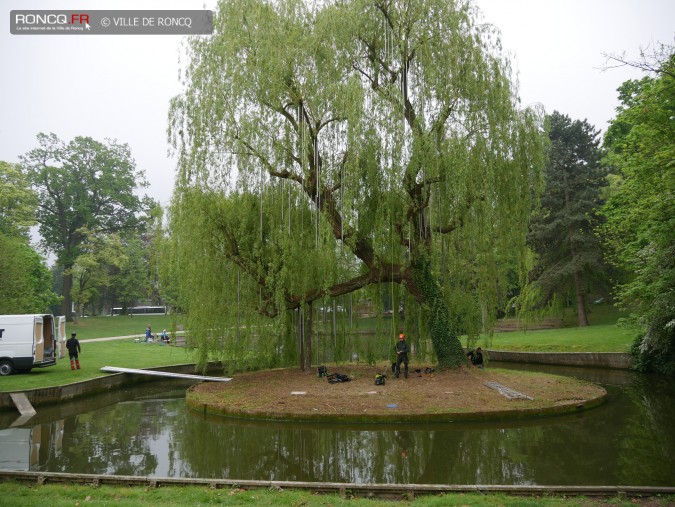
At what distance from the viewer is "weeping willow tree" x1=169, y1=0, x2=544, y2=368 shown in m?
15.2

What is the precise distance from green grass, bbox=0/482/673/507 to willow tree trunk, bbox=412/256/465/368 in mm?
9906

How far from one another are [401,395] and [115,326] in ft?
137

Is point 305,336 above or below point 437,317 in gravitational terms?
below

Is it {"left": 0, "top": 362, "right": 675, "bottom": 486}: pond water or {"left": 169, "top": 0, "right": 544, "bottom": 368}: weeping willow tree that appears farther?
{"left": 169, "top": 0, "right": 544, "bottom": 368}: weeping willow tree

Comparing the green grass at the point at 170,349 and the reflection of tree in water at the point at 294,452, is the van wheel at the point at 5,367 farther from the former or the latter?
the reflection of tree in water at the point at 294,452

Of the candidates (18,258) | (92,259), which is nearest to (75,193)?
(92,259)

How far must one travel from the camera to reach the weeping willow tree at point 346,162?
15.2 meters

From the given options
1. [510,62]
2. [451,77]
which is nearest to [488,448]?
[451,77]

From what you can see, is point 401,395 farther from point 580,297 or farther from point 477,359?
point 580,297

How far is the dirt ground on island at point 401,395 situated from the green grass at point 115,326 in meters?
25.2

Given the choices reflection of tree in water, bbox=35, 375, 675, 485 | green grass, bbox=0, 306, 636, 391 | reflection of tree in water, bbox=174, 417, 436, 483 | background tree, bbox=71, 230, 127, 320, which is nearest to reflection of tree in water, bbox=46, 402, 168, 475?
reflection of tree in water, bbox=35, 375, 675, 485

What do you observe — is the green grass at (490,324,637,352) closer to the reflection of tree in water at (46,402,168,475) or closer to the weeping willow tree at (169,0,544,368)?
the weeping willow tree at (169,0,544,368)

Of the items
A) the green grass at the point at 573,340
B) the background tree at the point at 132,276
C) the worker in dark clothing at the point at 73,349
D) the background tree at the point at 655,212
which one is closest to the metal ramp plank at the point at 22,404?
the worker in dark clothing at the point at 73,349

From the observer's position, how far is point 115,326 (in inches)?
1889
